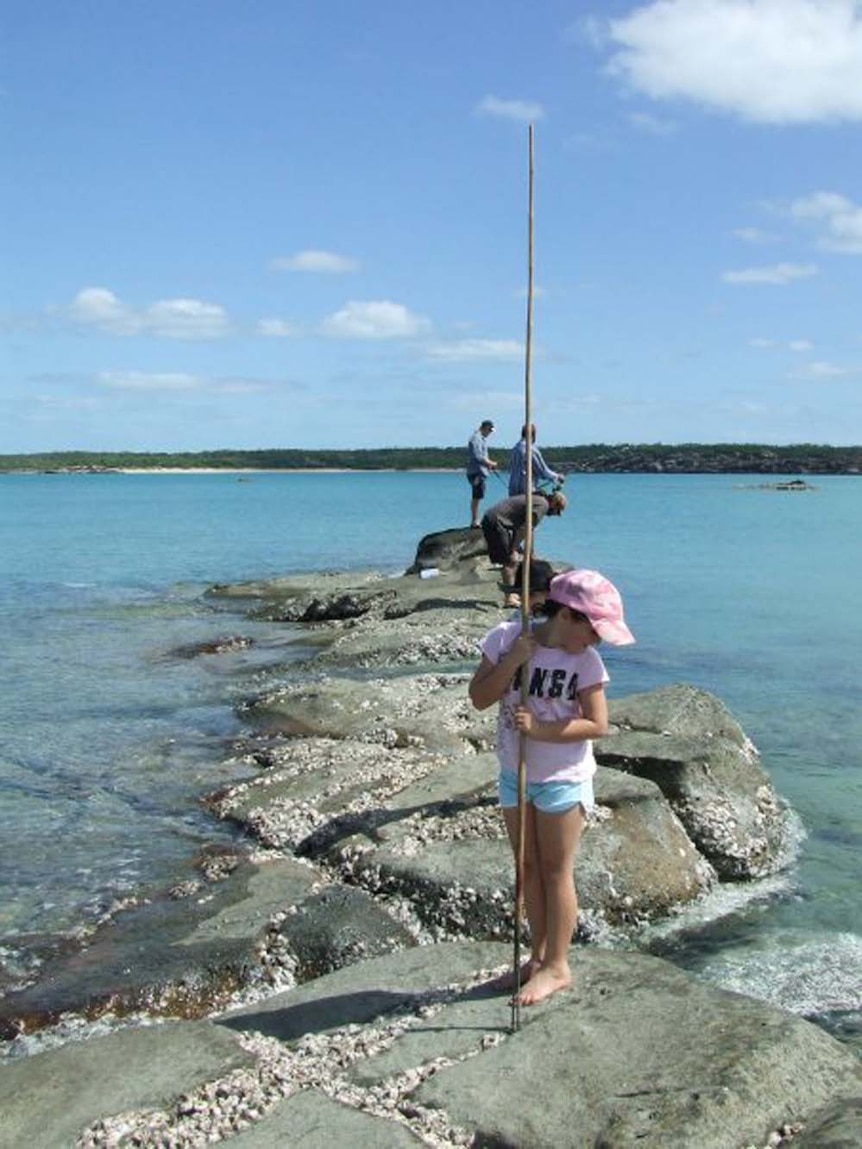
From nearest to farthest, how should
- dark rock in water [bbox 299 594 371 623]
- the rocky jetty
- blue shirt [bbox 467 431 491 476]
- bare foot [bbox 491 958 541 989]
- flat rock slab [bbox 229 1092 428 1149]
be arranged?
1. flat rock slab [bbox 229 1092 428 1149]
2. the rocky jetty
3. bare foot [bbox 491 958 541 989]
4. dark rock in water [bbox 299 594 371 623]
5. blue shirt [bbox 467 431 491 476]

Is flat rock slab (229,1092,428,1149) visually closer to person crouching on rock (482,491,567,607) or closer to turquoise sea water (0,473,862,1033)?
turquoise sea water (0,473,862,1033)

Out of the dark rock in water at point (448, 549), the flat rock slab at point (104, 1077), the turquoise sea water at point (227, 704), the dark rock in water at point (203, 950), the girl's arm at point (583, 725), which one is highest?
the girl's arm at point (583, 725)

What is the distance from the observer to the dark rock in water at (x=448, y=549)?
2598cm

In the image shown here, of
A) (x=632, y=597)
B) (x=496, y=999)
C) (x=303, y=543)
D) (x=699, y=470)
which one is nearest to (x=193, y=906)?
Result: (x=496, y=999)

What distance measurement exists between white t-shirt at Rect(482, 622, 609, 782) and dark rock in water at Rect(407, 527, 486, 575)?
19.7 meters

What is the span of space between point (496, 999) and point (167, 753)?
8024 millimetres

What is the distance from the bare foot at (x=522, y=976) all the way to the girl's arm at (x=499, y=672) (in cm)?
136

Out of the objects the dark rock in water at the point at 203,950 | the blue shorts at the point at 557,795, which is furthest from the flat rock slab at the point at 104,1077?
the blue shorts at the point at 557,795

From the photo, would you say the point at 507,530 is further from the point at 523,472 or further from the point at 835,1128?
the point at 835,1128

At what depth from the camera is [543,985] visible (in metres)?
5.95

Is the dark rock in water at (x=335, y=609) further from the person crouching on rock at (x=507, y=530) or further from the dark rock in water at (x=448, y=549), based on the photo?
the person crouching on rock at (x=507, y=530)

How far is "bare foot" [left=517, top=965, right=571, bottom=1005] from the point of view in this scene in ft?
19.2

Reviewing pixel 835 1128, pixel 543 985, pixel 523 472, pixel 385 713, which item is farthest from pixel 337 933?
pixel 523 472

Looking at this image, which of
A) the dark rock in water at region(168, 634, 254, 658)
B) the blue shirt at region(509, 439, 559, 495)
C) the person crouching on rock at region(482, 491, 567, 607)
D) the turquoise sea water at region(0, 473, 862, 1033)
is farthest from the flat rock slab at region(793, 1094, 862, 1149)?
the dark rock in water at region(168, 634, 254, 658)
